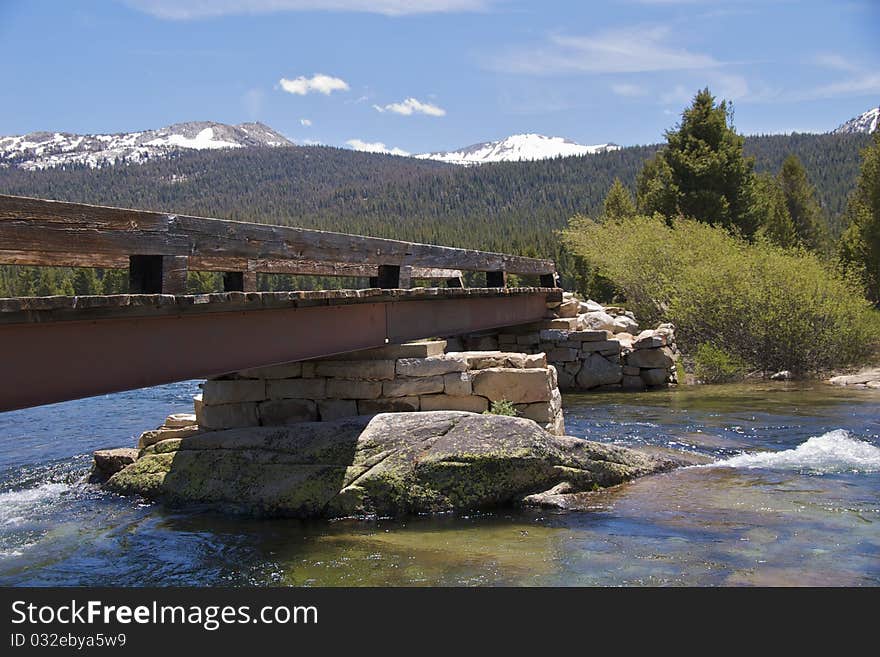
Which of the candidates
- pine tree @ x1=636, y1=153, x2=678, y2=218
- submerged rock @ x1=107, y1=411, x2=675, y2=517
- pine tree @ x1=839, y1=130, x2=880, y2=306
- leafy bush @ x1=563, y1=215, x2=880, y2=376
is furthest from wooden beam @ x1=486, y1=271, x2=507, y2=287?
pine tree @ x1=636, y1=153, x2=678, y2=218

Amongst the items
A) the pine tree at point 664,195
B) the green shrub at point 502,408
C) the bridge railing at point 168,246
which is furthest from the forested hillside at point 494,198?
the bridge railing at point 168,246

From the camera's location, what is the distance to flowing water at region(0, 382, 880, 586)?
590 centimetres

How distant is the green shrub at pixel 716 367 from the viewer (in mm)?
19594

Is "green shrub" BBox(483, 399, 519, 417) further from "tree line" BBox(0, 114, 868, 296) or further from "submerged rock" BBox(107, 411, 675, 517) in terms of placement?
"tree line" BBox(0, 114, 868, 296)

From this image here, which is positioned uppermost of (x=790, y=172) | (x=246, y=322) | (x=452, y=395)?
(x=790, y=172)

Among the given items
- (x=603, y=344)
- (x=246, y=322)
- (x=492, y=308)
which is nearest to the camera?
(x=246, y=322)

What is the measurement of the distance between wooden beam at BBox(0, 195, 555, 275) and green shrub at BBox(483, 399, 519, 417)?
6.87 feet

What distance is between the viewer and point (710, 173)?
117 ft

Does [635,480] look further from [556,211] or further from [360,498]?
[556,211]

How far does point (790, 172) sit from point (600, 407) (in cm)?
4647

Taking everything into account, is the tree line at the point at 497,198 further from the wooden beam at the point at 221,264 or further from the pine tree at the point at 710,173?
the wooden beam at the point at 221,264

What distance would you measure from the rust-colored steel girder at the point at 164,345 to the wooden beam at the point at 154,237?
1.54ft

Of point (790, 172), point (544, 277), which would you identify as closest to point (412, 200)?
point (790, 172)

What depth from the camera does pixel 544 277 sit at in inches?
770
